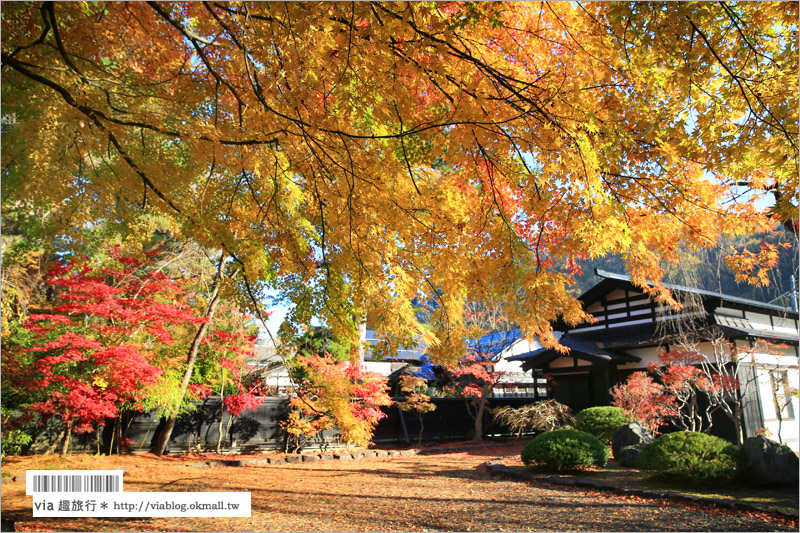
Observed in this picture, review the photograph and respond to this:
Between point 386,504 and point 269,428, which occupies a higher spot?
point 386,504

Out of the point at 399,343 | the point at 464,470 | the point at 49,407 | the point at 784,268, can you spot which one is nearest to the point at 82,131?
the point at 399,343

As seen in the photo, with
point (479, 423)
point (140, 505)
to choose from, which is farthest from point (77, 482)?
point (479, 423)

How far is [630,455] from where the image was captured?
8.38 m

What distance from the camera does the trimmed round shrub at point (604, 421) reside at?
406 inches

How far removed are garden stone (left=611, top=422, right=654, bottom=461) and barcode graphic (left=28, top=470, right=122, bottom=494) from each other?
8.30 metres

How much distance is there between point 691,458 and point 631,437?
2.60 m

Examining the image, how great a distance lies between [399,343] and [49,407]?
7201 mm

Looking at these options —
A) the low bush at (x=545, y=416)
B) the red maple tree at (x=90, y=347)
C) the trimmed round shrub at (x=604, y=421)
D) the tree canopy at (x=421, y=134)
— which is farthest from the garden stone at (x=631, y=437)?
the red maple tree at (x=90, y=347)

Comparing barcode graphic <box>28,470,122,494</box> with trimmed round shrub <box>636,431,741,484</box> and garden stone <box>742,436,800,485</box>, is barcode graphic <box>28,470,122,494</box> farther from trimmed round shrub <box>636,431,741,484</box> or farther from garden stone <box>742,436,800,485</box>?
garden stone <box>742,436,800,485</box>

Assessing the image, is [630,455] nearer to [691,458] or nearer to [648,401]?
[648,401]

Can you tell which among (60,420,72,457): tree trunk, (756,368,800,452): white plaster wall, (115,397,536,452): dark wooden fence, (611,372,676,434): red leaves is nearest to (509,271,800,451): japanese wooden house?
(756,368,800,452): white plaster wall

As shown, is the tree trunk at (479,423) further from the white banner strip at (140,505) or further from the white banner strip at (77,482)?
the white banner strip at (77,482)

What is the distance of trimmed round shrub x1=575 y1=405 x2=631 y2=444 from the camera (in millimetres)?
10305

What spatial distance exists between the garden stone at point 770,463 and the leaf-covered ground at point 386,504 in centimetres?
145
